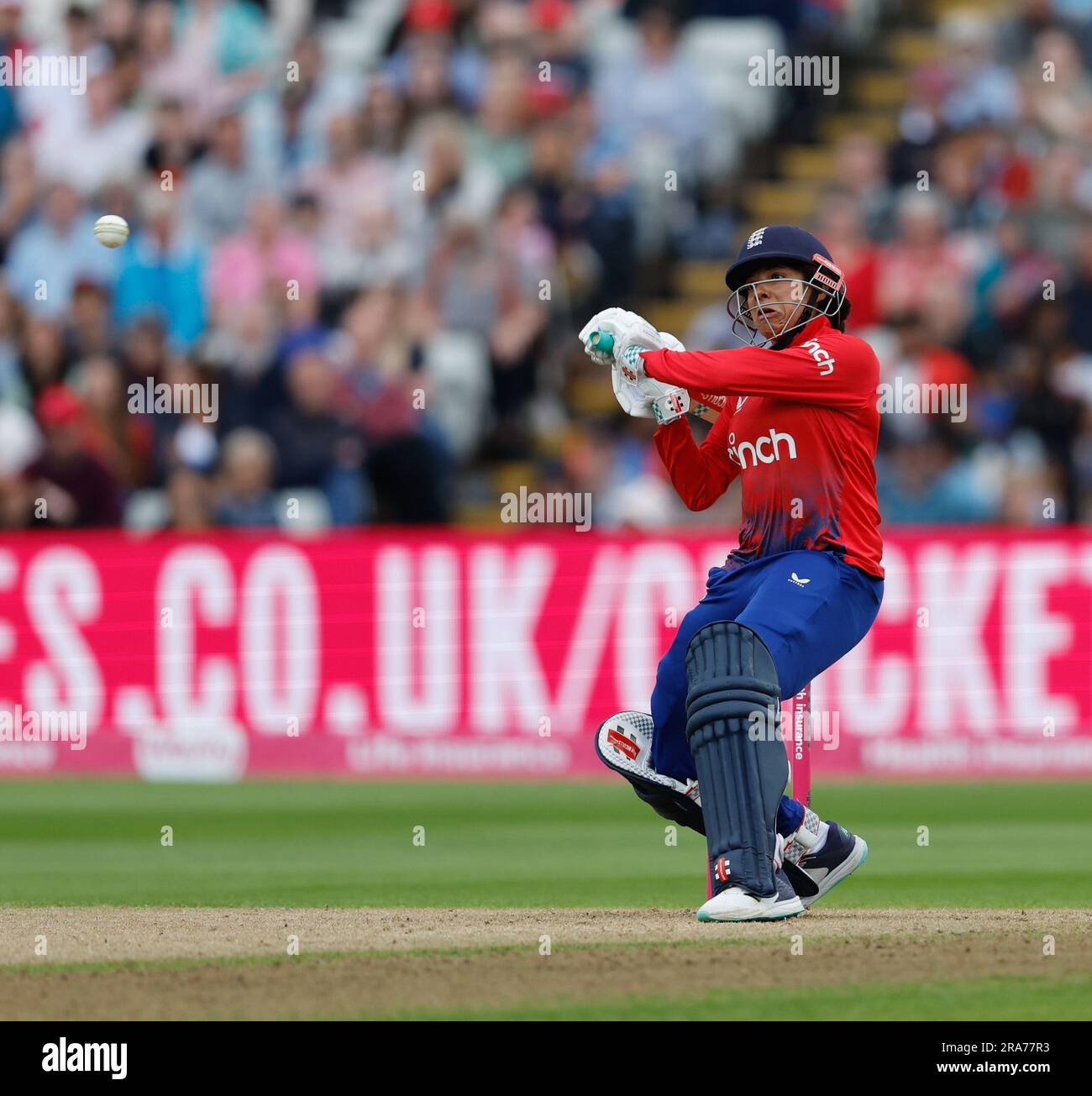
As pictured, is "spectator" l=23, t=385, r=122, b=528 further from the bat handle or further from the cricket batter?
the bat handle

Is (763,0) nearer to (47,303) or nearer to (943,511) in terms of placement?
(943,511)

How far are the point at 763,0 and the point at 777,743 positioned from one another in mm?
12678

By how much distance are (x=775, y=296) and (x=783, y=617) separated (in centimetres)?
121

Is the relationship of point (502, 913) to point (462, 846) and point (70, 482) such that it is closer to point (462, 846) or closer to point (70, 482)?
point (462, 846)

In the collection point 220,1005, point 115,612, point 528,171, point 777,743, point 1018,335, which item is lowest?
point 220,1005

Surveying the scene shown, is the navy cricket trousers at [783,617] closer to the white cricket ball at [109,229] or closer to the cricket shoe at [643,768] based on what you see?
the cricket shoe at [643,768]

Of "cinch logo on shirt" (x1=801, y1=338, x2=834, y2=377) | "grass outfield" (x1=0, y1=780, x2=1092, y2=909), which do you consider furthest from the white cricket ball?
"cinch logo on shirt" (x1=801, y1=338, x2=834, y2=377)

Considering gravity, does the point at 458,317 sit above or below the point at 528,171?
below

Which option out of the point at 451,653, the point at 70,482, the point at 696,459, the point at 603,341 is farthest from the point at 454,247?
the point at 603,341

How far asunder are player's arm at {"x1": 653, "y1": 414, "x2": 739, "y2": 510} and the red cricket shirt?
34cm

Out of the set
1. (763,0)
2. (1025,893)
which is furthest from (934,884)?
(763,0)

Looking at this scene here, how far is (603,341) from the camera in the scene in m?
7.90

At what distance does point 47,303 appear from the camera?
17.7 m

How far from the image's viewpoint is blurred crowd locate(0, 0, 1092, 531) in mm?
16422
